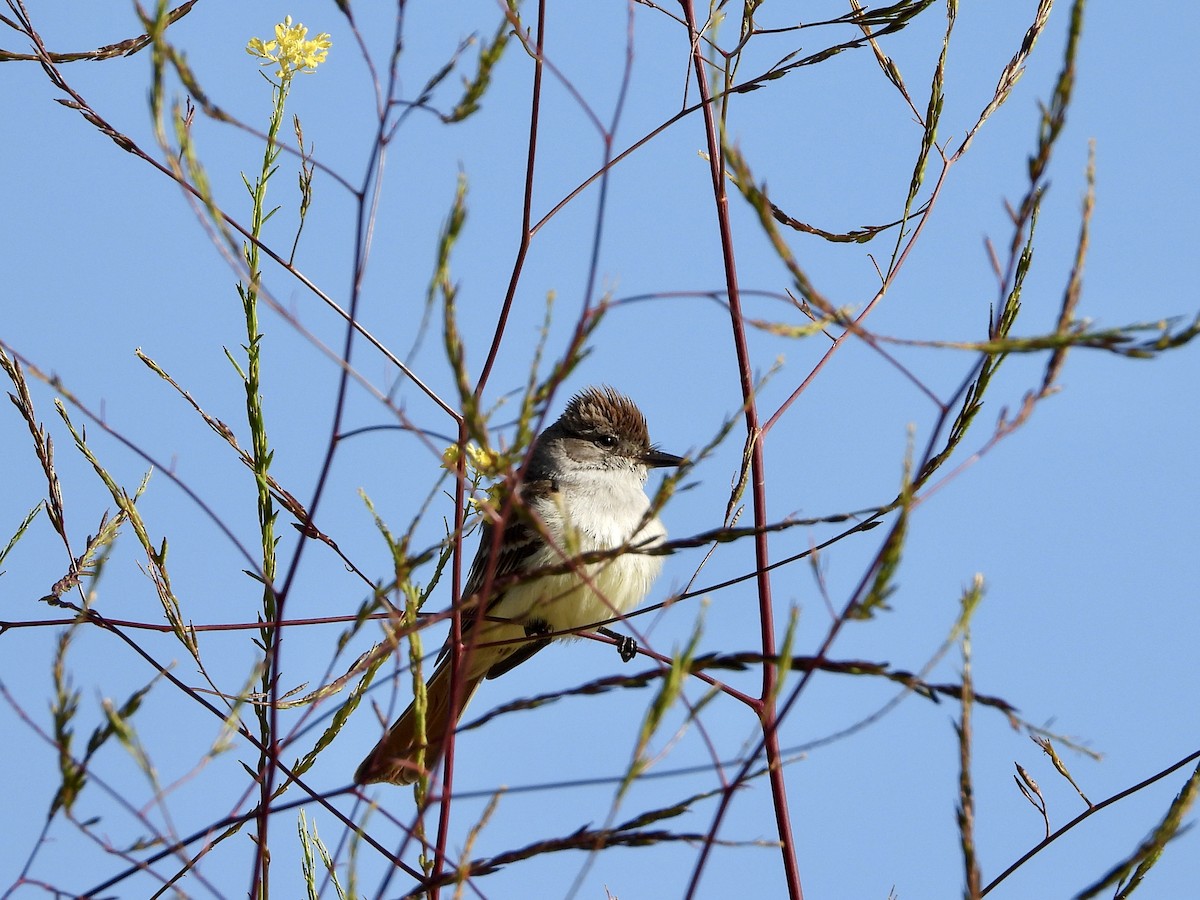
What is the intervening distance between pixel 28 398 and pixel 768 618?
1605 mm

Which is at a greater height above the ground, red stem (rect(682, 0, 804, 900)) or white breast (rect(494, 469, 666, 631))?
white breast (rect(494, 469, 666, 631))

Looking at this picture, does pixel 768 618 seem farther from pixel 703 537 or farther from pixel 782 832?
pixel 703 537

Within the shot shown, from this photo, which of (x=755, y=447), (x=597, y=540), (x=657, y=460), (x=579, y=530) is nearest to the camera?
(x=755, y=447)

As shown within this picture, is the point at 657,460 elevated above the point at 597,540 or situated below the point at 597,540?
above

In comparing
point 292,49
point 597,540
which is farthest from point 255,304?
point 597,540

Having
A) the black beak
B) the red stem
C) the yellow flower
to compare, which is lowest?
the red stem

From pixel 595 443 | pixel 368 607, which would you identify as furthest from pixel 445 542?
pixel 595 443

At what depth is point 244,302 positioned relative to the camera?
3.24 m

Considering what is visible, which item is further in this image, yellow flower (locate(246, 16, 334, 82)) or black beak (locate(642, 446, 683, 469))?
black beak (locate(642, 446, 683, 469))

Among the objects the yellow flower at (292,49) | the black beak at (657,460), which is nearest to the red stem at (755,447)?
the yellow flower at (292,49)

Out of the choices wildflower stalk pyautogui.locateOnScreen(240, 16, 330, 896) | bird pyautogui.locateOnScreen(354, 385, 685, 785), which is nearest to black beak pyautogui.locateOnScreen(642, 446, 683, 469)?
bird pyautogui.locateOnScreen(354, 385, 685, 785)

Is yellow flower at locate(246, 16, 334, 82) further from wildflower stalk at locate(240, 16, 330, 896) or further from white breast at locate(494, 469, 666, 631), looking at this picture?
white breast at locate(494, 469, 666, 631)

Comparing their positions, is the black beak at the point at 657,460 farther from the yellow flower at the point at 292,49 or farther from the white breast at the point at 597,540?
the yellow flower at the point at 292,49

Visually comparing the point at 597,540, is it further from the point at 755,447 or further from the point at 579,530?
→ the point at 755,447
